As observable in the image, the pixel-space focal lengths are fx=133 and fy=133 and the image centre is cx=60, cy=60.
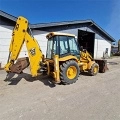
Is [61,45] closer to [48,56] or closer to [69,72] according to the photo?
[48,56]

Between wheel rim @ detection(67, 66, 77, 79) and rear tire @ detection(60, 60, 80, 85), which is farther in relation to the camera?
wheel rim @ detection(67, 66, 77, 79)

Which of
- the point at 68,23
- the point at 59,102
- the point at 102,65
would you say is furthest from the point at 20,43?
the point at 68,23

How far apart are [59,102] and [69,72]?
2.12 metres

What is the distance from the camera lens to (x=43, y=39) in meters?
11.6

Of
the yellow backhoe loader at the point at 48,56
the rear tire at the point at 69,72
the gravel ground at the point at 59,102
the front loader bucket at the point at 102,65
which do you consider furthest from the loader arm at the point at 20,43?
the front loader bucket at the point at 102,65

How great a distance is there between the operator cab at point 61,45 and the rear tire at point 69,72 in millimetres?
514

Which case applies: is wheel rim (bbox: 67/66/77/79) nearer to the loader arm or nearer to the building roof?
the loader arm

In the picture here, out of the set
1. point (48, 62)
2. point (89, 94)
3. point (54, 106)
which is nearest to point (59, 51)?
point (48, 62)

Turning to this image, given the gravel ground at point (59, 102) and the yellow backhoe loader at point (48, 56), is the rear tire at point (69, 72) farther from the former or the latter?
the gravel ground at point (59, 102)

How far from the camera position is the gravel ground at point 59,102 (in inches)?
125

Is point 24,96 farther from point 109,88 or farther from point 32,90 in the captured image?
point 109,88

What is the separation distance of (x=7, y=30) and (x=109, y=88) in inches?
308

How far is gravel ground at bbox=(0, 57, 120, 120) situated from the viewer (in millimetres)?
3164

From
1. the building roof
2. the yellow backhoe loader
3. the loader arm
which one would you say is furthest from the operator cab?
the building roof
